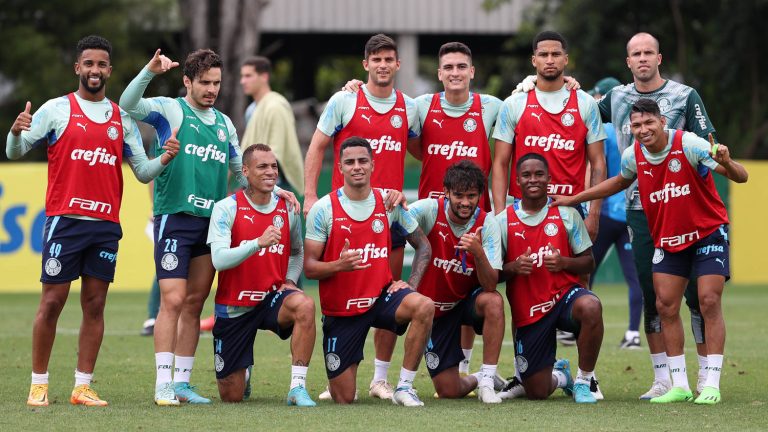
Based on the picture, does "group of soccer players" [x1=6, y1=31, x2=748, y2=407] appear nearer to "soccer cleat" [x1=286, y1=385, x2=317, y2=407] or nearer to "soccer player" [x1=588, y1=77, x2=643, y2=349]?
"soccer cleat" [x1=286, y1=385, x2=317, y2=407]

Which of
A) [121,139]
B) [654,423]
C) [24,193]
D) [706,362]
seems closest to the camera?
[654,423]

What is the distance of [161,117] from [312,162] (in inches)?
43.5

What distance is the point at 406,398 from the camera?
26.4ft

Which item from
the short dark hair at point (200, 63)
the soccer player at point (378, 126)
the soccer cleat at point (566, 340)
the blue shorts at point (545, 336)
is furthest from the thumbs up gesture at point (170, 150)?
the soccer cleat at point (566, 340)

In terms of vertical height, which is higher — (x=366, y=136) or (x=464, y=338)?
(x=366, y=136)

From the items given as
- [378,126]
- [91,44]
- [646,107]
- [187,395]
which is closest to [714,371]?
[646,107]

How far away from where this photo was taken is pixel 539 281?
8.59m

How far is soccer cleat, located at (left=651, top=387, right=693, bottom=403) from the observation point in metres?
8.30

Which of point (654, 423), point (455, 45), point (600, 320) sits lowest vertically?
point (654, 423)

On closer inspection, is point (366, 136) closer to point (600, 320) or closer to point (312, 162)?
point (312, 162)

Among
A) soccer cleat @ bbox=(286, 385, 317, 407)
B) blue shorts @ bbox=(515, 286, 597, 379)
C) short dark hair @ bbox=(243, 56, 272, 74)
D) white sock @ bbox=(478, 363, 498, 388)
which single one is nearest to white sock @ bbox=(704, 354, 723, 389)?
blue shorts @ bbox=(515, 286, 597, 379)

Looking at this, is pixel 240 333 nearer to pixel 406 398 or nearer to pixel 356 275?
pixel 356 275

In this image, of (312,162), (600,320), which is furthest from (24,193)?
(600,320)

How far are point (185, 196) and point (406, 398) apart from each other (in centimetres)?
187
